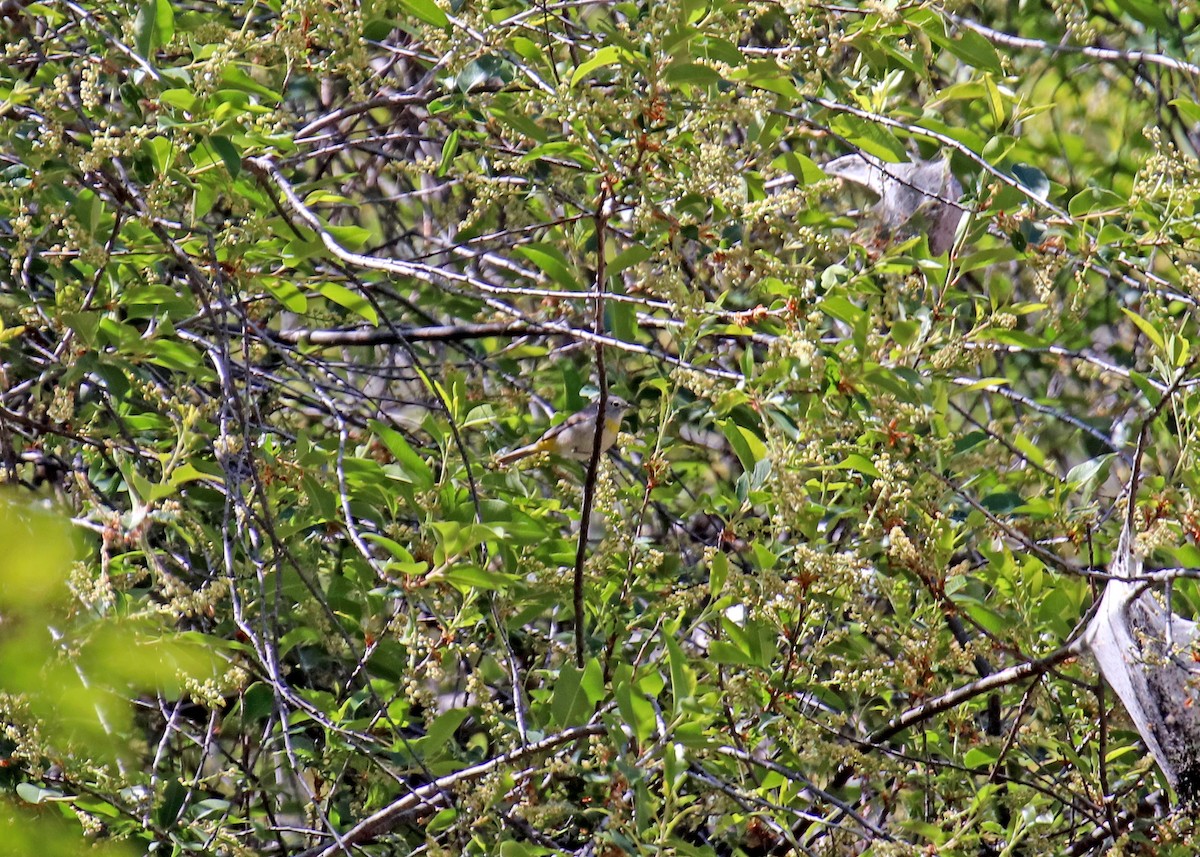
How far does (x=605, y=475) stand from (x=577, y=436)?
0.98 metres

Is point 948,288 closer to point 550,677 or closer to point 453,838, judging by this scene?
point 550,677

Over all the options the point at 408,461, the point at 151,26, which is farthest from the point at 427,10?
the point at 408,461

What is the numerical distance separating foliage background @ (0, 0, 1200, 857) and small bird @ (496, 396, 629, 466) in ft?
0.29

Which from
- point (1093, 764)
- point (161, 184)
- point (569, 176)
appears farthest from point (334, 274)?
point (1093, 764)

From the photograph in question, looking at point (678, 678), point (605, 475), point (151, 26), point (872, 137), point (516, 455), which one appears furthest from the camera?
point (516, 455)

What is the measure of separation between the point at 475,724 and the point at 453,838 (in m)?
0.91

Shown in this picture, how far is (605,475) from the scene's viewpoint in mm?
2338

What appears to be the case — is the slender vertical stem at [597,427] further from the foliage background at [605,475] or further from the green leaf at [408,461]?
the green leaf at [408,461]

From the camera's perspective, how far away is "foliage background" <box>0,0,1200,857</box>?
2.13 metres

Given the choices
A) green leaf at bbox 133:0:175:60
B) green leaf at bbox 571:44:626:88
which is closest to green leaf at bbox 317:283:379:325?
green leaf at bbox 133:0:175:60

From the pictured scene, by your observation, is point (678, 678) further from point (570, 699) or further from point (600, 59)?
point (600, 59)

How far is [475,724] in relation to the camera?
3326mm

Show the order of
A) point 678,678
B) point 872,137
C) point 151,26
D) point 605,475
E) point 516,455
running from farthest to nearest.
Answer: point 516,455 < point 872,137 < point 605,475 < point 151,26 < point 678,678

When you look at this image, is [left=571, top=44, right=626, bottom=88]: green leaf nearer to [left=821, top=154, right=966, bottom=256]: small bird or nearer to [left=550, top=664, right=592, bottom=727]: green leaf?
[left=550, top=664, right=592, bottom=727]: green leaf
